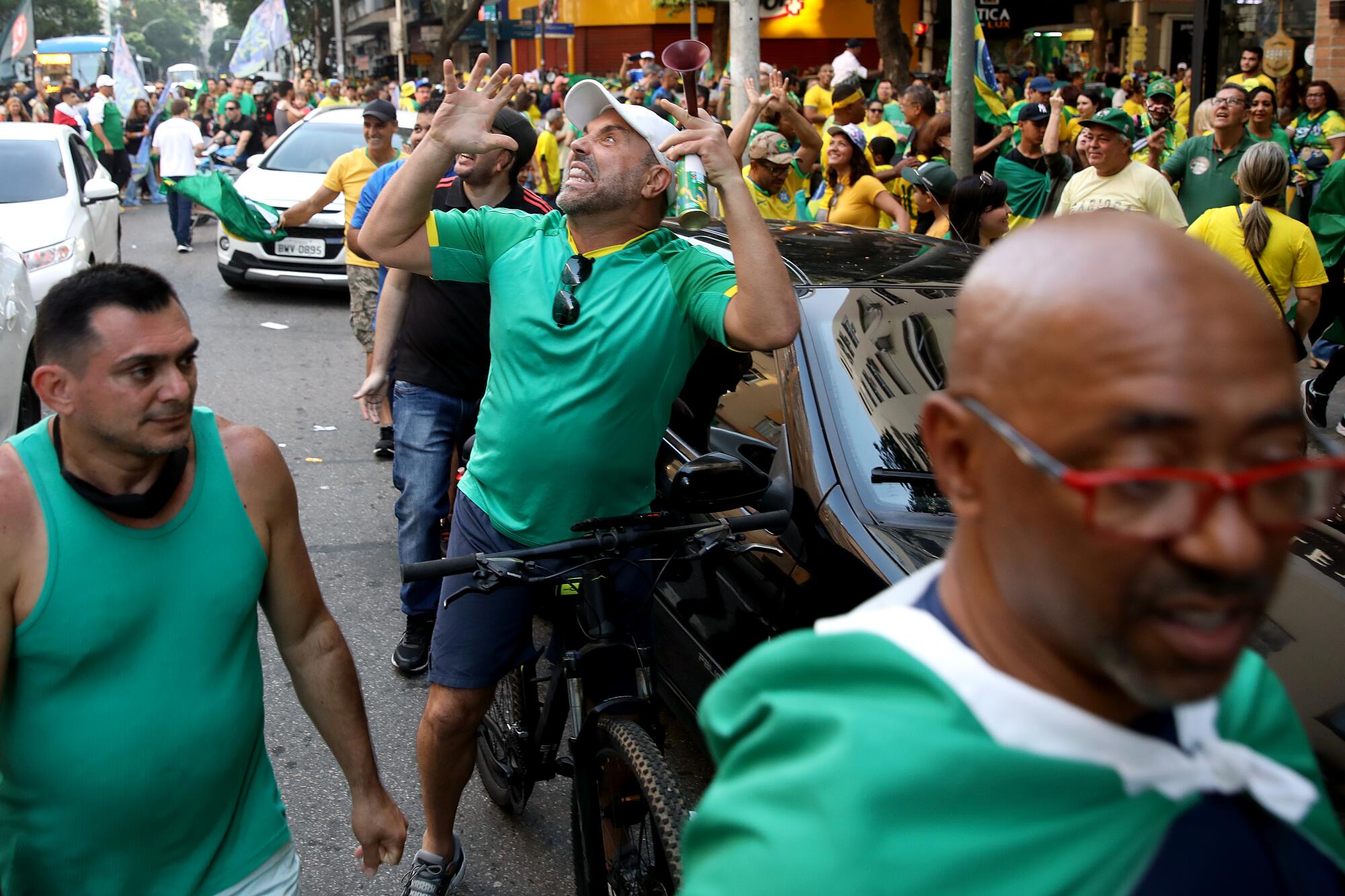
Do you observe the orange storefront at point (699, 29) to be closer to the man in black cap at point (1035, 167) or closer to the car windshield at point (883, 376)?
the man in black cap at point (1035, 167)

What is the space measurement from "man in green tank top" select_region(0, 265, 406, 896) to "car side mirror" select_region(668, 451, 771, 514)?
0.89 meters

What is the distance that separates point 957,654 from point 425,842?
2738mm

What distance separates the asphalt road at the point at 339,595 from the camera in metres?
3.88

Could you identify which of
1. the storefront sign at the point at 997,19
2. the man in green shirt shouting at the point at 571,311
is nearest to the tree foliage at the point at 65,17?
the storefront sign at the point at 997,19

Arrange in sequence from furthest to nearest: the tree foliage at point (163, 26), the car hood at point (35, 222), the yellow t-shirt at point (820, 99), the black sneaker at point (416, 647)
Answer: the tree foliage at point (163, 26), the yellow t-shirt at point (820, 99), the car hood at point (35, 222), the black sneaker at point (416, 647)

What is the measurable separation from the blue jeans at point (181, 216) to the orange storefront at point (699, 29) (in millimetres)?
21412

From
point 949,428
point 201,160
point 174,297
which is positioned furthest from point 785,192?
point 201,160

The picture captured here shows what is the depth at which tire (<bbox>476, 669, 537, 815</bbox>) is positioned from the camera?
12.4ft

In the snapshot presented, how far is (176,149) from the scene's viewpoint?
16.4 m

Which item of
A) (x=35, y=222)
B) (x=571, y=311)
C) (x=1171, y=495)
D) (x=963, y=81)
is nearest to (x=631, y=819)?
(x=571, y=311)

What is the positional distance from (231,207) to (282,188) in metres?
1.68

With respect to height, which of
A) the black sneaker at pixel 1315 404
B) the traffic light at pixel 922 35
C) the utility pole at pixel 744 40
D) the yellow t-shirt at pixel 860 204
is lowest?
the black sneaker at pixel 1315 404

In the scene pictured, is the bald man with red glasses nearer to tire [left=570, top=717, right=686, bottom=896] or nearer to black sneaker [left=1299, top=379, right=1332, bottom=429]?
tire [left=570, top=717, right=686, bottom=896]

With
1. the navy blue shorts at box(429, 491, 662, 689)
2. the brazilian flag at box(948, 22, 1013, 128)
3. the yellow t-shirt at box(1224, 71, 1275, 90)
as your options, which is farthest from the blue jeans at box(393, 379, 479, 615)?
the yellow t-shirt at box(1224, 71, 1275, 90)
